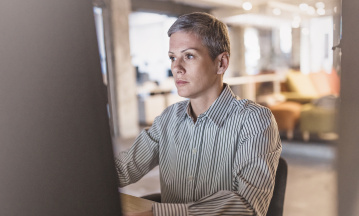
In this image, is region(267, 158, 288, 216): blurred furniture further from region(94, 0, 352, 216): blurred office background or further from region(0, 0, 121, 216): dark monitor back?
region(0, 0, 121, 216): dark monitor back

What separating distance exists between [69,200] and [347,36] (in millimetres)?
849

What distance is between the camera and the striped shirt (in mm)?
712

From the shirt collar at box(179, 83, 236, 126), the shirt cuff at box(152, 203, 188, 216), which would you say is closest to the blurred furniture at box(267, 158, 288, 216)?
the shirt collar at box(179, 83, 236, 126)

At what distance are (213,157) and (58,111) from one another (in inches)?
25.3

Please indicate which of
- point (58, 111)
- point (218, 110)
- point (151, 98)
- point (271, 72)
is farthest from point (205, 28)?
point (151, 98)

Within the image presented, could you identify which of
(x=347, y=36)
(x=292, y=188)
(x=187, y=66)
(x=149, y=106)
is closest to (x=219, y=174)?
(x=187, y=66)

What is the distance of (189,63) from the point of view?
0.87 meters

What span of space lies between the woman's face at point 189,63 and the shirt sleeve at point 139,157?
0.78 ft

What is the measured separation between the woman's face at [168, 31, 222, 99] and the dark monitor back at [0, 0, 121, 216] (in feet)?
1.76

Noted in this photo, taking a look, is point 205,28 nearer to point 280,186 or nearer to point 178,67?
point 178,67

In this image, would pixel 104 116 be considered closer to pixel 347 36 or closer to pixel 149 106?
pixel 347 36

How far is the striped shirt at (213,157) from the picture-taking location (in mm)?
712

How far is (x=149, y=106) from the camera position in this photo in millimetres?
5250

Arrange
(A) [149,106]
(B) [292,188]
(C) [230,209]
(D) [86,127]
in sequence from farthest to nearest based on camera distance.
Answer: (A) [149,106], (B) [292,188], (C) [230,209], (D) [86,127]
